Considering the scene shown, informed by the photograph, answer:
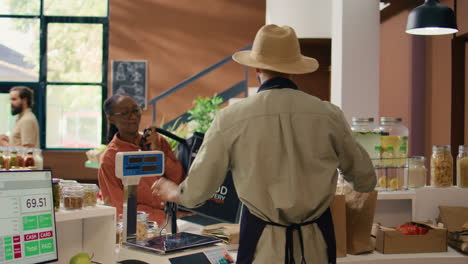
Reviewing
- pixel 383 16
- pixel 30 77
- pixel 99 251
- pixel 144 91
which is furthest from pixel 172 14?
pixel 99 251

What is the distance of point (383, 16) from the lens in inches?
264

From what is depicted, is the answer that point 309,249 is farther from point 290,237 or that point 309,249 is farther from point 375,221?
point 375,221

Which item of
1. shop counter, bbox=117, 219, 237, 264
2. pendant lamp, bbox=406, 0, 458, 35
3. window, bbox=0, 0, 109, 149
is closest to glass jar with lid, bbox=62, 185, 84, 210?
shop counter, bbox=117, 219, 237, 264

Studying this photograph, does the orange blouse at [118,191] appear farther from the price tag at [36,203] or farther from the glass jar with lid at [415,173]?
the glass jar with lid at [415,173]

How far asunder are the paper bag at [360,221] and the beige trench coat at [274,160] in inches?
25.5

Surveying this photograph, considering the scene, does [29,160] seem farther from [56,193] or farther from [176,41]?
[176,41]

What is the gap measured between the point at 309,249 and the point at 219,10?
7.50 m

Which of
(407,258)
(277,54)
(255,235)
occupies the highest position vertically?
(277,54)

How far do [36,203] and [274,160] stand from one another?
32.1 inches

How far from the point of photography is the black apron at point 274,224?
2076 millimetres

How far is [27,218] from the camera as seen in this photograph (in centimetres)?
183

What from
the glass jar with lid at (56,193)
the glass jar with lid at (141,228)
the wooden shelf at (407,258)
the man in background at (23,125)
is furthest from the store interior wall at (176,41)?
the glass jar with lid at (56,193)

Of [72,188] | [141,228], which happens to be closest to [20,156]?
[141,228]

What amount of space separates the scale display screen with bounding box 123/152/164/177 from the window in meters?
7.15
